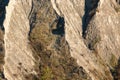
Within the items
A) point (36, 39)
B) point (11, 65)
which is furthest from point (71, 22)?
point (11, 65)

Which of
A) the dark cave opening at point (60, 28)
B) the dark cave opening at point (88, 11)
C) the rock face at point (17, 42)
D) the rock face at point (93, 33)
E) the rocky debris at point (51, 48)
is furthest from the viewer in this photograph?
the dark cave opening at point (88, 11)

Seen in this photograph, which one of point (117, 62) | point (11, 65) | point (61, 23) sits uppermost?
point (61, 23)

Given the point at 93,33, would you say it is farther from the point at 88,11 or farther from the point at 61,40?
the point at 61,40

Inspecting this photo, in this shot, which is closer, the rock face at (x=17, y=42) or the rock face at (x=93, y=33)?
the rock face at (x=17, y=42)

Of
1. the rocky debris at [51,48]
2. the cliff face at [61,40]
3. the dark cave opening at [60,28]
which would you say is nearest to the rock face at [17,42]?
the cliff face at [61,40]

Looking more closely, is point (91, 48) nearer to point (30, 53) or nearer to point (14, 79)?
point (30, 53)

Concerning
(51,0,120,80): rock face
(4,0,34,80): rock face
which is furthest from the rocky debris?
(4,0,34,80): rock face

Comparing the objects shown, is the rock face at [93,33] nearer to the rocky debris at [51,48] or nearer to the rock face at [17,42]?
the rocky debris at [51,48]
